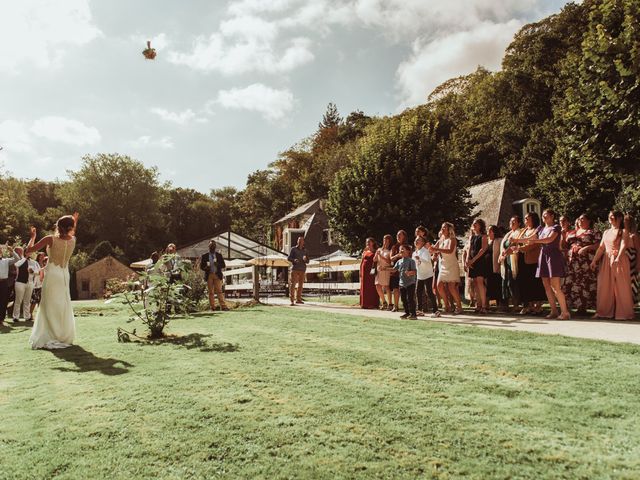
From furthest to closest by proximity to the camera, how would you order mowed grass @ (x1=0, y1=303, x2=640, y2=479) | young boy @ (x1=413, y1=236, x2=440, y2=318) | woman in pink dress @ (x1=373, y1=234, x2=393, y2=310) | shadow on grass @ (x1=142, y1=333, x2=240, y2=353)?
woman in pink dress @ (x1=373, y1=234, x2=393, y2=310) → young boy @ (x1=413, y1=236, x2=440, y2=318) → shadow on grass @ (x1=142, y1=333, x2=240, y2=353) → mowed grass @ (x1=0, y1=303, x2=640, y2=479)

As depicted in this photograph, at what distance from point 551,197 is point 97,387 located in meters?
32.7

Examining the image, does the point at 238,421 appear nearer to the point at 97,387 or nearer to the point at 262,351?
the point at 97,387

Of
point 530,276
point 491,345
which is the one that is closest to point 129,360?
point 491,345

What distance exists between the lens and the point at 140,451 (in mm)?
3186

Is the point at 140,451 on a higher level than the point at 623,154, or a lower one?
lower

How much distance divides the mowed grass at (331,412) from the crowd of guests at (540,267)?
3.52 m

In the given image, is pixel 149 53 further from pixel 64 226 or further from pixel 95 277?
pixel 95 277

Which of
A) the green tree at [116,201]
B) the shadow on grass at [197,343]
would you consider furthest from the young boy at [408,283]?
the green tree at [116,201]

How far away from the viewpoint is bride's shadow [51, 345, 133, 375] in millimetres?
5789

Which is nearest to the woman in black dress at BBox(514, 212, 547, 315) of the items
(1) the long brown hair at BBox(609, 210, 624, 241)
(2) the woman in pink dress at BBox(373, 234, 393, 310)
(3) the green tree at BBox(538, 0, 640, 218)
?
(1) the long brown hair at BBox(609, 210, 624, 241)

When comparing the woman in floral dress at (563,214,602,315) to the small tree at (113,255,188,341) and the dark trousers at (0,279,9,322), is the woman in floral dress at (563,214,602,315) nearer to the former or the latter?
the small tree at (113,255,188,341)

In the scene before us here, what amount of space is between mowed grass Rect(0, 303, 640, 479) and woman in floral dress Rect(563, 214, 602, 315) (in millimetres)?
4421

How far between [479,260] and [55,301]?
8.58m

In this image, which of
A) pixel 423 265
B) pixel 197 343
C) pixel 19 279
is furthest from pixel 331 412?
pixel 19 279
